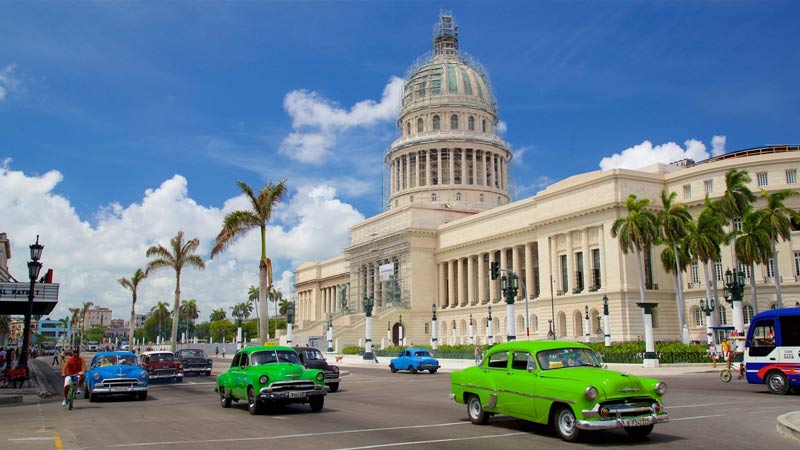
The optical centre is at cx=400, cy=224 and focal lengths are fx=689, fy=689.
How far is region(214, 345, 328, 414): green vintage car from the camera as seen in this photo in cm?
1727

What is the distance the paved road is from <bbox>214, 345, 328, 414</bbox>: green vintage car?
0.45 meters

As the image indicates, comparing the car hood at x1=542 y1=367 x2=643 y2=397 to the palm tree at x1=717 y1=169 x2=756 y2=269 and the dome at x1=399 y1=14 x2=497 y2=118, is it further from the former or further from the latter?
the dome at x1=399 y1=14 x2=497 y2=118

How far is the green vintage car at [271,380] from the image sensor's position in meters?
17.3

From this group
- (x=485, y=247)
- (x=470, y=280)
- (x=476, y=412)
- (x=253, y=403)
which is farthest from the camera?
(x=470, y=280)

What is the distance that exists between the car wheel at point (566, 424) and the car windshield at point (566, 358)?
90 centimetres

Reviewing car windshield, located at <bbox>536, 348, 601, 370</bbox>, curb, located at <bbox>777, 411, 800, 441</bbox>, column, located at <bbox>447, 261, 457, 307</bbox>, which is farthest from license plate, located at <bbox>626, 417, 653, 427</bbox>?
column, located at <bbox>447, 261, 457, 307</bbox>

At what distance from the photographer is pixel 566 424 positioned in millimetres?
12539

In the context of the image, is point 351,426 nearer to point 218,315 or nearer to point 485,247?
point 485,247

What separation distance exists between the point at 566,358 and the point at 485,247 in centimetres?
6866

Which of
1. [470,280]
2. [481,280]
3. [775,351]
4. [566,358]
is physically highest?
[470,280]

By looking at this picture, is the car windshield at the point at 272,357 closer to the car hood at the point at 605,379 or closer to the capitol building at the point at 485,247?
the car hood at the point at 605,379

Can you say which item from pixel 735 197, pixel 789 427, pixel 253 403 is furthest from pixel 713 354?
pixel 253 403

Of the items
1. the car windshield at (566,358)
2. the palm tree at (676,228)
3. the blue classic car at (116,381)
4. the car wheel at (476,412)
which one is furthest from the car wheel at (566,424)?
the palm tree at (676,228)

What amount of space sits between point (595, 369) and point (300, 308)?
122 metres
